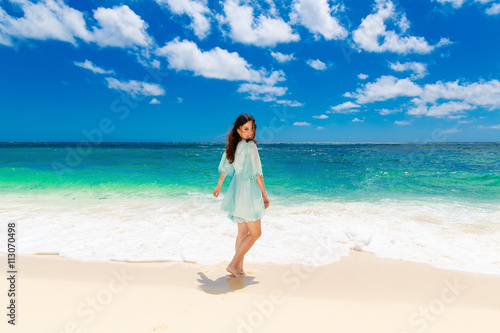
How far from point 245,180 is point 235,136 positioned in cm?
57

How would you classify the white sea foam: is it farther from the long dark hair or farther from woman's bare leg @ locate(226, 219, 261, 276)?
the long dark hair

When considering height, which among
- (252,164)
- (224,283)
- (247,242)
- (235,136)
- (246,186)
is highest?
(235,136)

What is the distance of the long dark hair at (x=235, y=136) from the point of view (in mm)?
3475

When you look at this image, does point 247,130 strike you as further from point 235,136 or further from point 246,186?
point 246,186

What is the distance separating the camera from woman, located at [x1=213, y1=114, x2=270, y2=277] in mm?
3457

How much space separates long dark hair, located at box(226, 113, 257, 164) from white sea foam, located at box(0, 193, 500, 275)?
6.13ft

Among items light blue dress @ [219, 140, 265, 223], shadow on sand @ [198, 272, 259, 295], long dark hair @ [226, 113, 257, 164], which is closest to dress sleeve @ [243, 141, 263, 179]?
light blue dress @ [219, 140, 265, 223]

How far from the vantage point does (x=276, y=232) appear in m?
6.01

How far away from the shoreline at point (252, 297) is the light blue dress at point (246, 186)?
95 centimetres

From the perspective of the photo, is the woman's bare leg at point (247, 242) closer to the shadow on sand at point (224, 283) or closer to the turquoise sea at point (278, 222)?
the shadow on sand at point (224, 283)

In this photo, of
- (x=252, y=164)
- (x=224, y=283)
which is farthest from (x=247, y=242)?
(x=252, y=164)

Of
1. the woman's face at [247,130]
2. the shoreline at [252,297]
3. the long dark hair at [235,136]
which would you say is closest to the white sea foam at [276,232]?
the shoreline at [252,297]

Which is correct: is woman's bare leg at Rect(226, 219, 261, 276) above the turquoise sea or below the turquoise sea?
above

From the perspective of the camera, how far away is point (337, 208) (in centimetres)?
838
